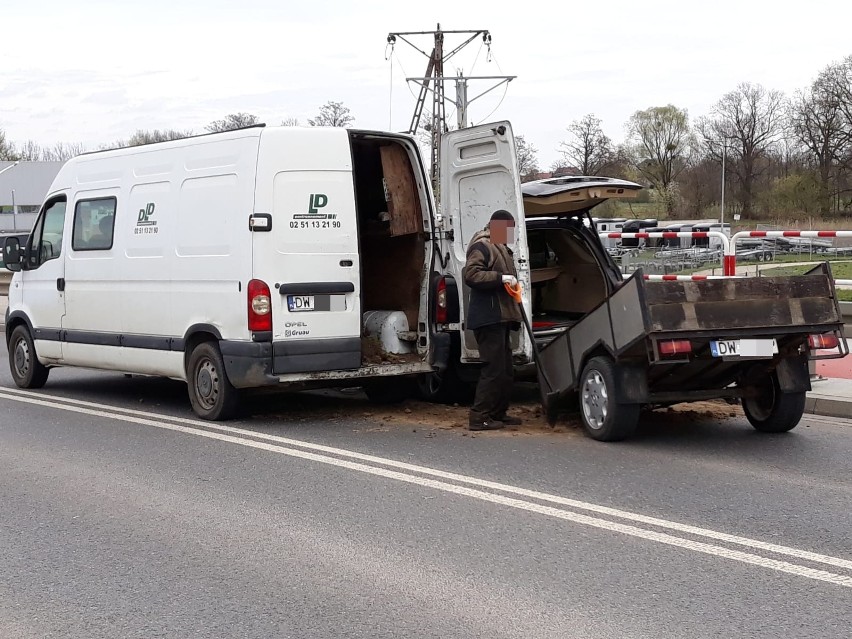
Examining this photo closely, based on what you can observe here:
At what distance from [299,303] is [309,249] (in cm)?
46

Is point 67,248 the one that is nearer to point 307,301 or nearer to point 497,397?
point 307,301

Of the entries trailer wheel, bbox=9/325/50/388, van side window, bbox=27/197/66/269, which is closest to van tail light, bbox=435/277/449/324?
van side window, bbox=27/197/66/269

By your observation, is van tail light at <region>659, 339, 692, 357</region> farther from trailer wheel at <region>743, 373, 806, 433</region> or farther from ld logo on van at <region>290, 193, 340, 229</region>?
ld logo on van at <region>290, 193, 340, 229</region>

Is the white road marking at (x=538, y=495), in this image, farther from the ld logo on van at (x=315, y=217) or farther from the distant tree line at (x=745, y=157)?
the distant tree line at (x=745, y=157)

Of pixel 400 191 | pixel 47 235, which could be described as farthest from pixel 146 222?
pixel 400 191

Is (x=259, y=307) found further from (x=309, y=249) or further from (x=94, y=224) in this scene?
(x=94, y=224)

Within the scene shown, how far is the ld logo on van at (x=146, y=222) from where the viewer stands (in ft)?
32.1

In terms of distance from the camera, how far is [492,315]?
28.8 ft

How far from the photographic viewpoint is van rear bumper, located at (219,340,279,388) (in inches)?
348

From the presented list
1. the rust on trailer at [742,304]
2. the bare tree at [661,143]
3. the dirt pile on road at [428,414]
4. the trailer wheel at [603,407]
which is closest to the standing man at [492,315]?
the dirt pile on road at [428,414]

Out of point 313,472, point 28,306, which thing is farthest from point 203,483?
point 28,306

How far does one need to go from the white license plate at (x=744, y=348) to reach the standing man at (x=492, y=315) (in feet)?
5.96

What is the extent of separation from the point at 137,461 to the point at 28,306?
4549 millimetres

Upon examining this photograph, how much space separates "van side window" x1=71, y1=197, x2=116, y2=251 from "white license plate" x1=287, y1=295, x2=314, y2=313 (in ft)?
7.97
